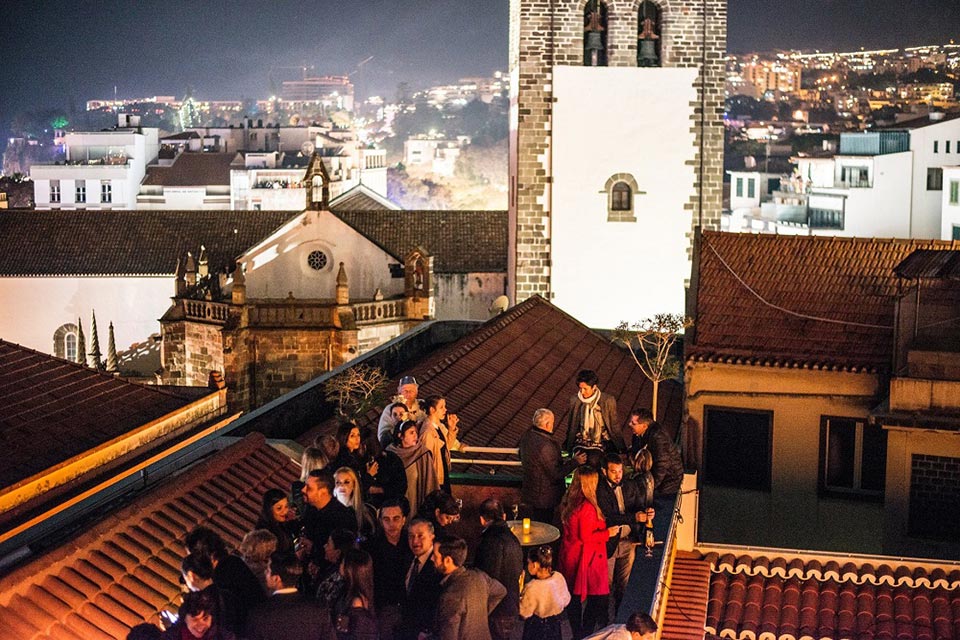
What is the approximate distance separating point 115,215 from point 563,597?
42943mm

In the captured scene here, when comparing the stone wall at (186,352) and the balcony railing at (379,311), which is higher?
the balcony railing at (379,311)

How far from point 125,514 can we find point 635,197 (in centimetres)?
2012

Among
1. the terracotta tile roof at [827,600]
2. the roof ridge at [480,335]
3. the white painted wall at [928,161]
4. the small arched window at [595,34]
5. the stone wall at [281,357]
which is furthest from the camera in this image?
the white painted wall at [928,161]

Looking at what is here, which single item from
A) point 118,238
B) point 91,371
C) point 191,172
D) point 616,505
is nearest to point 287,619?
point 616,505

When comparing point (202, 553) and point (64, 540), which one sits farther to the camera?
point (64, 540)

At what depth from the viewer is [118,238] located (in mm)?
49000

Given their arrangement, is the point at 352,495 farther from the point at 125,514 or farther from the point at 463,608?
the point at 125,514

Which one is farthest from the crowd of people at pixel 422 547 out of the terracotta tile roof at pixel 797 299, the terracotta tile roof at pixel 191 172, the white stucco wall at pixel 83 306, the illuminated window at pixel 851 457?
the terracotta tile roof at pixel 191 172

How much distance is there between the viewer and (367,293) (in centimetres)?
3419

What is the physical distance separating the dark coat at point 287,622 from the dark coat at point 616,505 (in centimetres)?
265

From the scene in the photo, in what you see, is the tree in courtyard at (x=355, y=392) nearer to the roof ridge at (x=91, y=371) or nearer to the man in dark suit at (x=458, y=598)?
the roof ridge at (x=91, y=371)

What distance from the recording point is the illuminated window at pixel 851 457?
637 inches

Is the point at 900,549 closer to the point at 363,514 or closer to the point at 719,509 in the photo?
the point at 719,509

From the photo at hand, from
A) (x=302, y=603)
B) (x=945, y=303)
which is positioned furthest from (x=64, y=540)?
(x=945, y=303)
